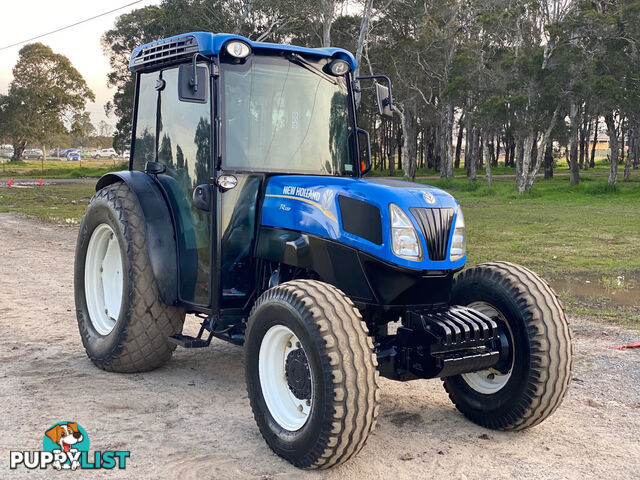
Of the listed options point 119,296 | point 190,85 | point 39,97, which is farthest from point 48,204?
point 39,97

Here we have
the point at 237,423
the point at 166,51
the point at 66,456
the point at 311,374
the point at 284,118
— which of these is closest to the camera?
the point at 311,374

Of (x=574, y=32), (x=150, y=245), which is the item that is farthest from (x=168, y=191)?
(x=574, y=32)

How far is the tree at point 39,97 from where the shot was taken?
252 ft

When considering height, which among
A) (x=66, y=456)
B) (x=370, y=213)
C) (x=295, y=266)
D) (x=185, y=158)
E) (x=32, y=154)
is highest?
(x=32, y=154)

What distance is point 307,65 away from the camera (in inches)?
228

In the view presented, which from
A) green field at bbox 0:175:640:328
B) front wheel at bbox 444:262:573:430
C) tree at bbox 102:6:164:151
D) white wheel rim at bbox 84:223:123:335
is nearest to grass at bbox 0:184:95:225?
green field at bbox 0:175:640:328

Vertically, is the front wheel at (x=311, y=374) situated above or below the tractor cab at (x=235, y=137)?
below

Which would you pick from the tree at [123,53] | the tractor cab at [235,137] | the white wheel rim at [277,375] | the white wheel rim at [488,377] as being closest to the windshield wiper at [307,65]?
the tractor cab at [235,137]

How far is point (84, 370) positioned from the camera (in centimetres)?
629

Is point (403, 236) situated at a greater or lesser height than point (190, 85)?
lesser

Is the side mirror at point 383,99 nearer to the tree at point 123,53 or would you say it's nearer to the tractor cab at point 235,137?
the tractor cab at point 235,137

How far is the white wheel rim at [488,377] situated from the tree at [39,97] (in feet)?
258

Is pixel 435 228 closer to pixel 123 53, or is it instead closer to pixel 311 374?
pixel 311 374

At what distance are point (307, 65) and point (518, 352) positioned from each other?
2.68 meters
